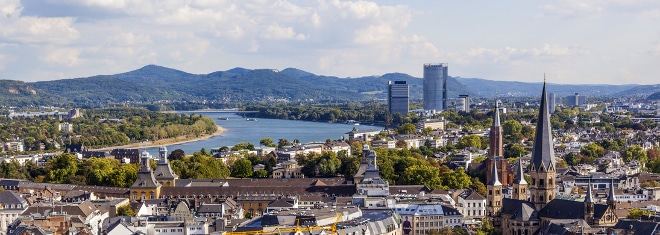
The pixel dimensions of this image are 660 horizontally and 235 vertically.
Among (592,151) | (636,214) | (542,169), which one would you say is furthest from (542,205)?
(592,151)

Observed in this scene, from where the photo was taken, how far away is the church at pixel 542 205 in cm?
3466

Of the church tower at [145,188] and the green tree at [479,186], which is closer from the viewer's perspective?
the church tower at [145,188]

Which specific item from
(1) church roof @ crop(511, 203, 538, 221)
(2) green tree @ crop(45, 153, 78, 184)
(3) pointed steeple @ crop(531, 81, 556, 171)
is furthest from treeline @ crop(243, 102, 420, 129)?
(1) church roof @ crop(511, 203, 538, 221)

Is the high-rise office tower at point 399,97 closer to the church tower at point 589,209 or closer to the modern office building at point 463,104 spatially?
the modern office building at point 463,104

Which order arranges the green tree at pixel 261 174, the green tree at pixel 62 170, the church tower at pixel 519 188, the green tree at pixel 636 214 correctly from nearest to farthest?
the green tree at pixel 636 214 < the church tower at pixel 519 188 < the green tree at pixel 62 170 < the green tree at pixel 261 174

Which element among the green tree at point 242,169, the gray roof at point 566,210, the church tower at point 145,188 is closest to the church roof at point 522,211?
the gray roof at point 566,210

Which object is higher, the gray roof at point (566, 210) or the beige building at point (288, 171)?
the gray roof at point (566, 210)

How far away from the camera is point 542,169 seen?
3766 cm

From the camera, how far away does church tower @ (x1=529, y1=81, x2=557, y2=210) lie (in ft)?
123

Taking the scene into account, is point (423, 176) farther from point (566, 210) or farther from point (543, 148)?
point (566, 210)

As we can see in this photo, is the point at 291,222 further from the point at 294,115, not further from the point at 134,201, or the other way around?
the point at 294,115

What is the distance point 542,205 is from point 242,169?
27199 mm

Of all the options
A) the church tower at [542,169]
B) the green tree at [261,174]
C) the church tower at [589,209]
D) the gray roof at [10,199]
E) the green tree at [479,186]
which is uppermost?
the church tower at [542,169]

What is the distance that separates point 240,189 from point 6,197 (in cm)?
1099
